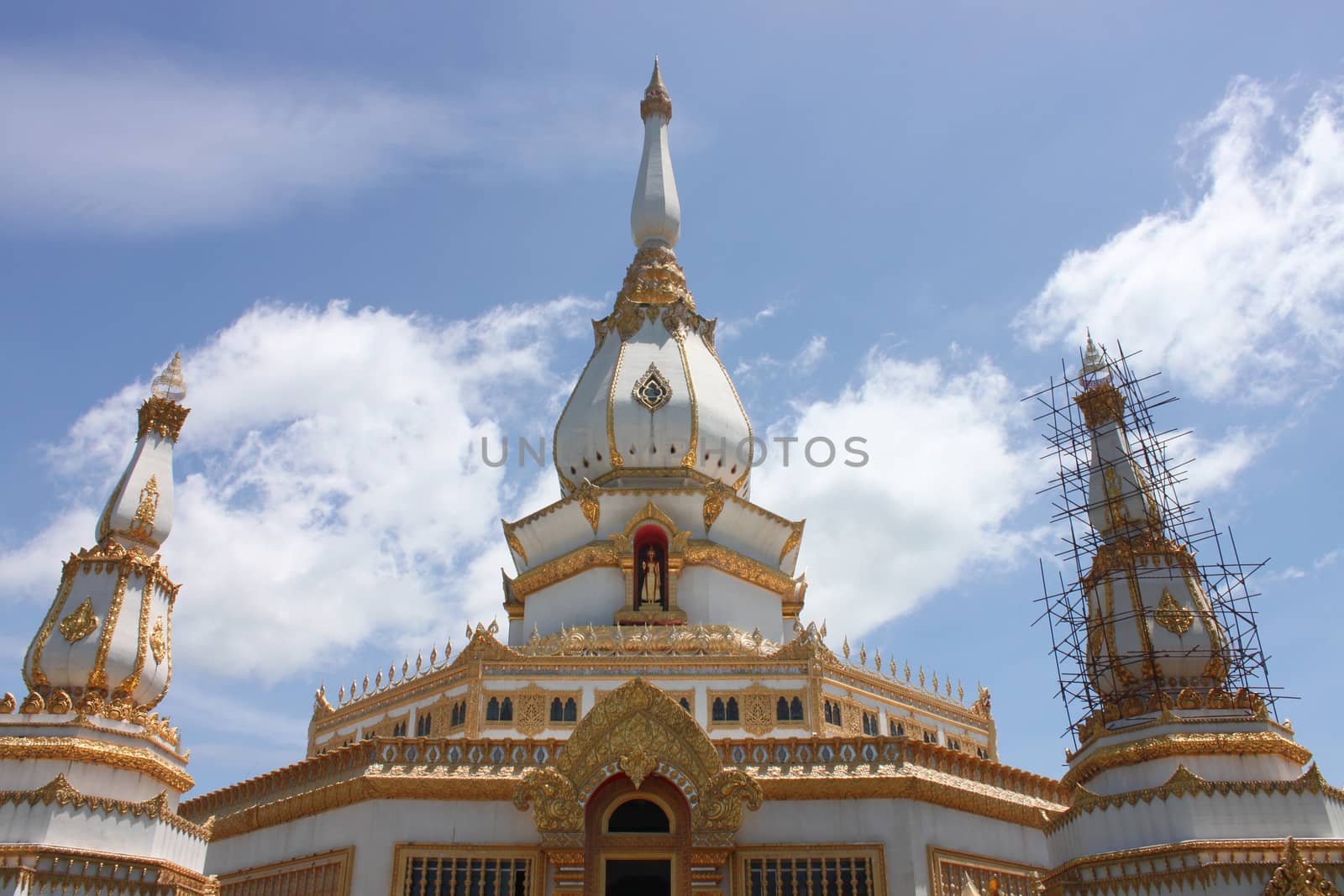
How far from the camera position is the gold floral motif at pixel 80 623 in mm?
24203

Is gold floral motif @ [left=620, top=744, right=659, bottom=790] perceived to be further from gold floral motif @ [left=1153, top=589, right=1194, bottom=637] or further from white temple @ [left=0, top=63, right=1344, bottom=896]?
gold floral motif @ [left=1153, top=589, right=1194, bottom=637]

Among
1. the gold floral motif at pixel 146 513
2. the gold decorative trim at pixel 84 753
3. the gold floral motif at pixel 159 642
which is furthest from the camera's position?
the gold floral motif at pixel 146 513

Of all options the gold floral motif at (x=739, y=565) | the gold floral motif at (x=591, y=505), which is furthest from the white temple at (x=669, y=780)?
the gold floral motif at (x=591, y=505)

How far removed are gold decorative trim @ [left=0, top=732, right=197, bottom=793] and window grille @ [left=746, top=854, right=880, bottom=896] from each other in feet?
40.8

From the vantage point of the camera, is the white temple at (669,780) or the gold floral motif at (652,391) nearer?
the white temple at (669,780)

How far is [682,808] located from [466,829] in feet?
13.9

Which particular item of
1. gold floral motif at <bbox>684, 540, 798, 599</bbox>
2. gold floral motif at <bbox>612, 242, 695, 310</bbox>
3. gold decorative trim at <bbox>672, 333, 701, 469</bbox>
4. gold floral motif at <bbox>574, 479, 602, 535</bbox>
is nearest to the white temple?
gold floral motif at <bbox>684, 540, 798, 599</bbox>

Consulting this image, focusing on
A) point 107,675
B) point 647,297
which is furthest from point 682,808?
point 647,297

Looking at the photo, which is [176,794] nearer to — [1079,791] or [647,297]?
[1079,791]

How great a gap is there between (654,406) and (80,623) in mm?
19991

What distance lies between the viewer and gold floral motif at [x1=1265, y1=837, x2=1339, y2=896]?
785 inches

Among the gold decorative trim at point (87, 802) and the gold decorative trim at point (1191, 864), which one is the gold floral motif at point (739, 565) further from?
the gold decorative trim at point (87, 802)

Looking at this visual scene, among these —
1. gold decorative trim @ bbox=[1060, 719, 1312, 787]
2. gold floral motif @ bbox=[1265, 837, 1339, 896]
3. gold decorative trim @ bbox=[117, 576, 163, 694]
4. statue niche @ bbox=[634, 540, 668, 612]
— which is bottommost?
gold floral motif @ bbox=[1265, 837, 1339, 896]

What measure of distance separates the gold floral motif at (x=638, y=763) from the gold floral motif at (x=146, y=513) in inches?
508
